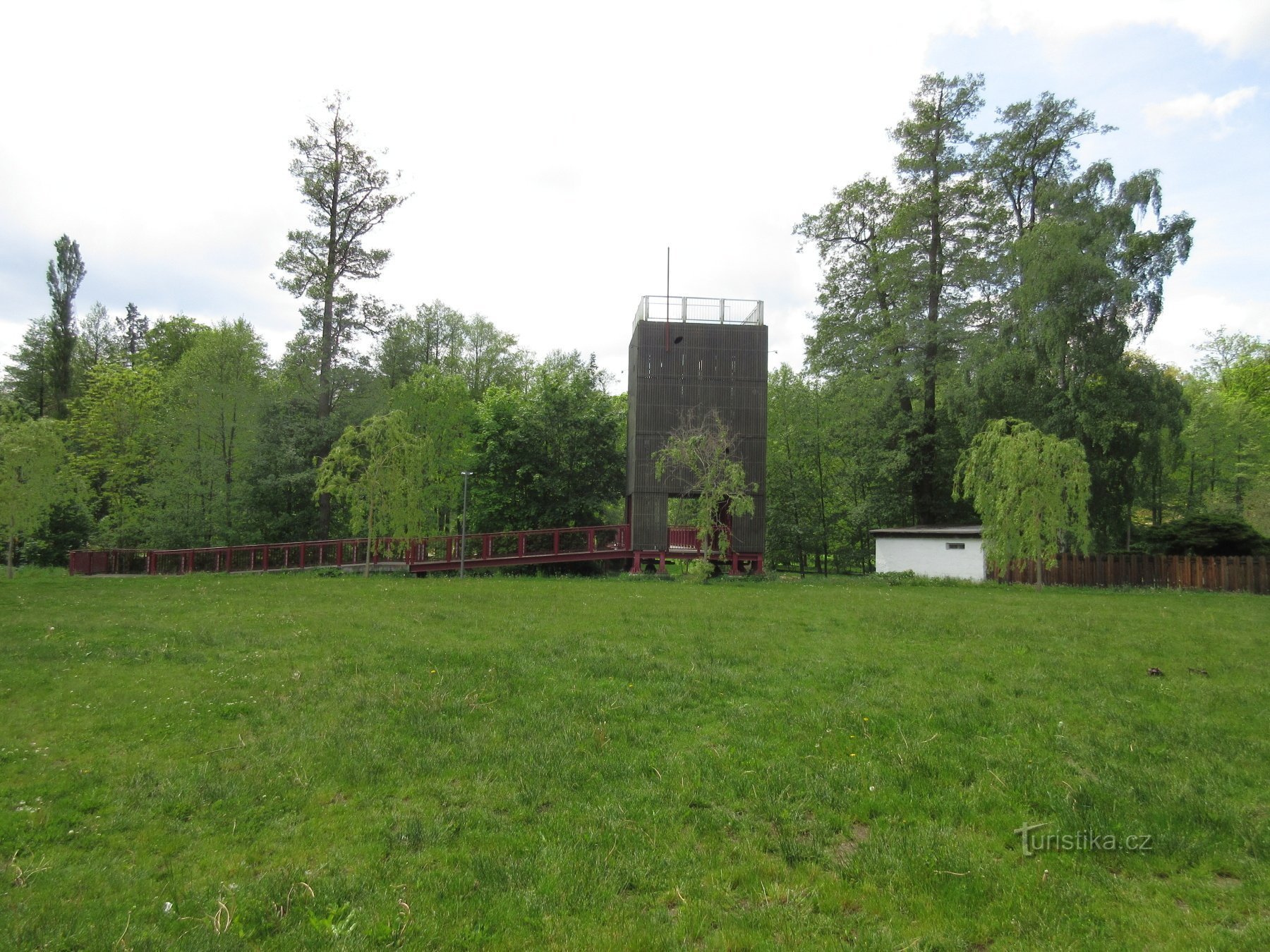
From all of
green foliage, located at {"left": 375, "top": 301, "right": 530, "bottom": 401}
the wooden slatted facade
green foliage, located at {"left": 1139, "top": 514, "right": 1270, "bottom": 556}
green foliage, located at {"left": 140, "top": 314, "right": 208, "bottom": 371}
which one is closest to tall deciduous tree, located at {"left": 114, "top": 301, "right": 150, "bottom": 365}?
green foliage, located at {"left": 140, "top": 314, "right": 208, "bottom": 371}

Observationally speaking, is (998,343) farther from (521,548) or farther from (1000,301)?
(521,548)

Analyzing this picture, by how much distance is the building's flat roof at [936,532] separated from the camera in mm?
28391

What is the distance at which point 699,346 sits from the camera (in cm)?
2833

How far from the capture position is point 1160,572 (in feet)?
87.9

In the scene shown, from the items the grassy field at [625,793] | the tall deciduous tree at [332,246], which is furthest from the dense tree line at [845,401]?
the grassy field at [625,793]

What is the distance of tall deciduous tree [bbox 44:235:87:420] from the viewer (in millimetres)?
42688

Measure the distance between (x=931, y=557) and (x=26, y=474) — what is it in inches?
1344

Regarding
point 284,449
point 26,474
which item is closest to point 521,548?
point 284,449

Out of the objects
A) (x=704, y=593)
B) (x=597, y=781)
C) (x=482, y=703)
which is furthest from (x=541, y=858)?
(x=704, y=593)

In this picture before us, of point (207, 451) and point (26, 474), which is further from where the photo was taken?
point (207, 451)

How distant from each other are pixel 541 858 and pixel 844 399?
111 ft

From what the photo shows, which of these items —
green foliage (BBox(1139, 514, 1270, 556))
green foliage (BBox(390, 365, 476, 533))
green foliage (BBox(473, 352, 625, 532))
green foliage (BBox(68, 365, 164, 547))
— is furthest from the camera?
green foliage (BBox(68, 365, 164, 547))

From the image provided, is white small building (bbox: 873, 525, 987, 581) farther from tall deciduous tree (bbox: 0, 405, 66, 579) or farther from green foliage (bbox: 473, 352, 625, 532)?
tall deciduous tree (bbox: 0, 405, 66, 579)

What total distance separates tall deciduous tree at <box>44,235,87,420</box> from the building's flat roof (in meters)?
46.3
